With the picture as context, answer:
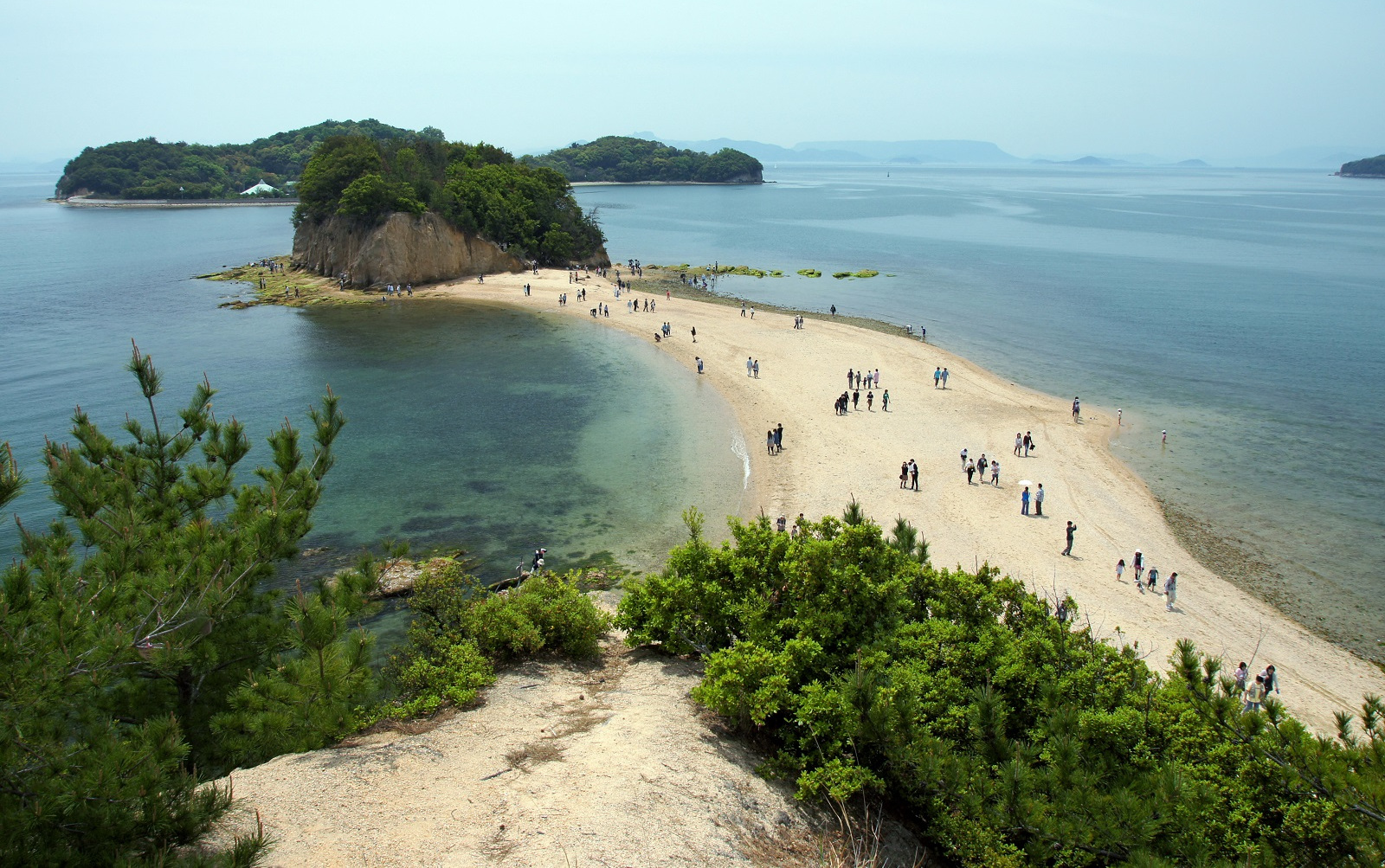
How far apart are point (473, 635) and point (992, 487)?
2081cm

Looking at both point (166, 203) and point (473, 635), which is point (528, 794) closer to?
point (473, 635)

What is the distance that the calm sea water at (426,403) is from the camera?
2625cm

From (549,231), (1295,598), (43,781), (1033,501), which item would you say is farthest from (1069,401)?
(549,231)

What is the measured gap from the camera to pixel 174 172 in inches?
6063

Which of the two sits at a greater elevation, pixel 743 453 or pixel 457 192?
pixel 457 192

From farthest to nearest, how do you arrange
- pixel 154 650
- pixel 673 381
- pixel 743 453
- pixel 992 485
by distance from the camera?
1. pixel 673 381
2. pixel 743 453
3. pixel 992 485
4. pixel 154 650

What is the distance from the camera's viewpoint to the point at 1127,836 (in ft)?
29.2

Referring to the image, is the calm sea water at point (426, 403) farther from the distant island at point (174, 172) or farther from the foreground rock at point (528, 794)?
the distant island at point (174, 172)

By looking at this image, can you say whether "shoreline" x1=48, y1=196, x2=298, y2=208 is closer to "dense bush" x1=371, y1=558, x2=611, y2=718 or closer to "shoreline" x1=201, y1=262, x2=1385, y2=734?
"shoreline" x1=201, y1=262, x2=1385, y2=734

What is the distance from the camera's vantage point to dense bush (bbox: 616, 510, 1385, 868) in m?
8.83

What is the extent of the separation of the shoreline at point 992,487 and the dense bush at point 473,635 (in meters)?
9.60

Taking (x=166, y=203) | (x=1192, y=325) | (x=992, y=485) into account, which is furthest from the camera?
(x=166, y=203)

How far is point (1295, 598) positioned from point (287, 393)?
141ft

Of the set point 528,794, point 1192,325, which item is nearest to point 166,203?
point 1192,325
